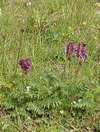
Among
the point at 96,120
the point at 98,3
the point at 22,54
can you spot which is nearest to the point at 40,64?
the point at 22,54

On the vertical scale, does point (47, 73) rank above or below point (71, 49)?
below

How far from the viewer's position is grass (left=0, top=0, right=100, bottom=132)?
3307 mm

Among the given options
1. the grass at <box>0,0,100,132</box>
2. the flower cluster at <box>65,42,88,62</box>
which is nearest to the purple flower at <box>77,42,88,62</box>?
the flower cluster at <box>65,42,88,62</box>

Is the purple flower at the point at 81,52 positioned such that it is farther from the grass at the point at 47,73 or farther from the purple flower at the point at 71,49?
the grass at the point at 47,73

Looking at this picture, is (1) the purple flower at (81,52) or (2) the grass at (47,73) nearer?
(2) the grass at (47,73)

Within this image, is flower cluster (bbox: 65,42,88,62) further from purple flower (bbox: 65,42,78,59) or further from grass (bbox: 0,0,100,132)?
grass (bbox: 0,0,100,132)

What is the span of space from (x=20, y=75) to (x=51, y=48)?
0.80 m

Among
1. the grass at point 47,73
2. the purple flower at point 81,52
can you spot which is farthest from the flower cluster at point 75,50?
the grass at point 47,73

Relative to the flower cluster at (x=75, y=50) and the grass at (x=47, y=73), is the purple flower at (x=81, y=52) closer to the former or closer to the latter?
the flower cluster at (x=75, y=50)

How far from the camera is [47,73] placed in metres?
3.46

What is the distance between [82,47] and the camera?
11.3 ft

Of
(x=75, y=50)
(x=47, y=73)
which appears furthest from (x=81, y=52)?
(x=47, y=73)

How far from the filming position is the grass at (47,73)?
3.31m

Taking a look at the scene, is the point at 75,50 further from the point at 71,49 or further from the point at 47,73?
the point at 47,73
